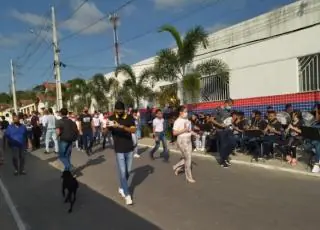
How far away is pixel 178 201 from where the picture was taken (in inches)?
341

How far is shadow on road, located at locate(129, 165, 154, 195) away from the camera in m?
10.8

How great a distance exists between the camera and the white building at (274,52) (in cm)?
1669

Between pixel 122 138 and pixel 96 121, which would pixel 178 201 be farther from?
pixel 96 121

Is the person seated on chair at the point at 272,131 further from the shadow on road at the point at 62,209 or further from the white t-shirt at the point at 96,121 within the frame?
the white t-shirt at the point at 96,121

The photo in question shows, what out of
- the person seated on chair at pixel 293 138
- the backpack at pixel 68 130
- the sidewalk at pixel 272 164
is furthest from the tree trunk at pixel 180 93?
the backpack at pixel 68 130

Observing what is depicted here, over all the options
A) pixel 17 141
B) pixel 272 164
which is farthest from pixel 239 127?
pixel 17 141

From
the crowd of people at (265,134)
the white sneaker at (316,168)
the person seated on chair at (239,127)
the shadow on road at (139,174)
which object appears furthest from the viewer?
the person seated on chair at (239,127)

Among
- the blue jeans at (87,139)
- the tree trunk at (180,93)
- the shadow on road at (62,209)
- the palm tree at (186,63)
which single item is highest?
the palm tree at (186,63)

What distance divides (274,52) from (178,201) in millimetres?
11216

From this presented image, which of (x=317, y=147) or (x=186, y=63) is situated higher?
(x=186, y=63)

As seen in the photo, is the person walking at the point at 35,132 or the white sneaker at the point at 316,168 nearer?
the white sneaker at the point at 316,168

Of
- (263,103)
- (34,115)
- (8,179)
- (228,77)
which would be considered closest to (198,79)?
(228,77)

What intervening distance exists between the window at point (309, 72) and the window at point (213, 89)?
465 centimetres

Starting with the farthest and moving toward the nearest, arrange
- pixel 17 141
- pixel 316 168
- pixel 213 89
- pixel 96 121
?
1. pixel 213 89
2. pixel 96 121
3. pixel 17 141
4. pixel 316 168
